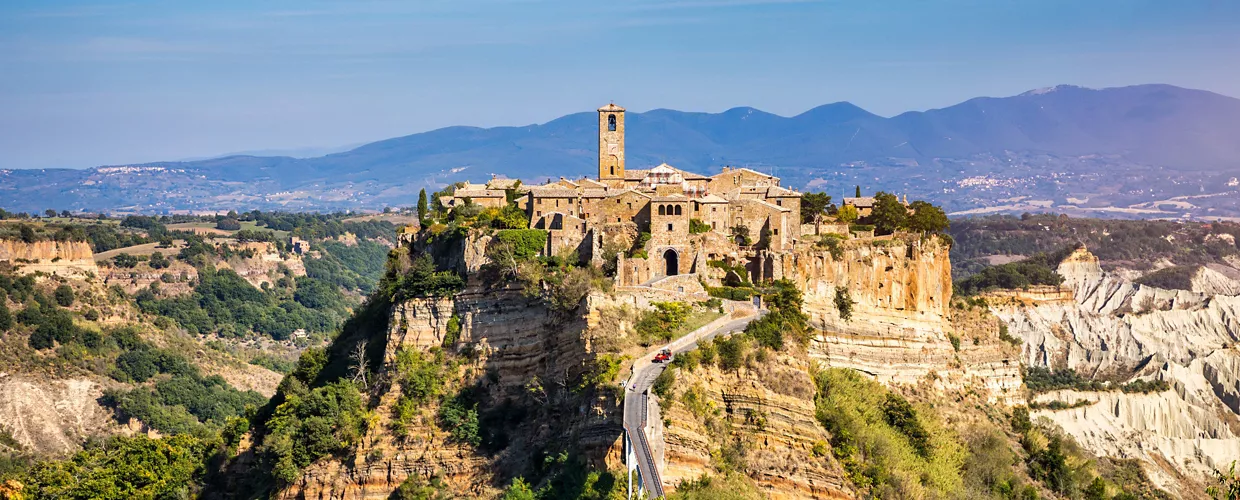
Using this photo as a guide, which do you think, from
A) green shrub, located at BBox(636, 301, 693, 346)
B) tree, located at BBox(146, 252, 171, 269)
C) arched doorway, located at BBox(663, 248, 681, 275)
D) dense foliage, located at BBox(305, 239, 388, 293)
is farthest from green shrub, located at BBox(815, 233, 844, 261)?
dense foliage, located at BBox(305, 239, 388, 293)

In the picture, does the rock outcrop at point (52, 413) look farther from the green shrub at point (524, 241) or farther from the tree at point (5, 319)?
the green shrub at point (524, 241)

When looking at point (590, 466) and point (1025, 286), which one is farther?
point (1025, 286)

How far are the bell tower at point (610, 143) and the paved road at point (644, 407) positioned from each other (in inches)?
613

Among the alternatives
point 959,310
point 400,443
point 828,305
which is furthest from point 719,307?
point 959,310

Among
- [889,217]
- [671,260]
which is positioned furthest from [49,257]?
[889,217]

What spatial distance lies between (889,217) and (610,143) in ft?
41.6

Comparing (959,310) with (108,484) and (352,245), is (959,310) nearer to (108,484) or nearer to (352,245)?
(108,484)

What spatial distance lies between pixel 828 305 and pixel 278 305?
92366 mm

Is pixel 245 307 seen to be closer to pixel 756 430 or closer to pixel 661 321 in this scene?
pixel 661 321

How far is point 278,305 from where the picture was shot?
456ft

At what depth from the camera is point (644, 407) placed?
39.7 metres

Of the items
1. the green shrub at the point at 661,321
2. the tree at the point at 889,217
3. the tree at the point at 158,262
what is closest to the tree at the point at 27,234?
the tree at the point at 158,262

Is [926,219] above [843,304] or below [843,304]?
above

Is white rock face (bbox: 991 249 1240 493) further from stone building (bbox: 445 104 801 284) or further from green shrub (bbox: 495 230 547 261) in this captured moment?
green shrub (bbox: 495 230 547 261)
